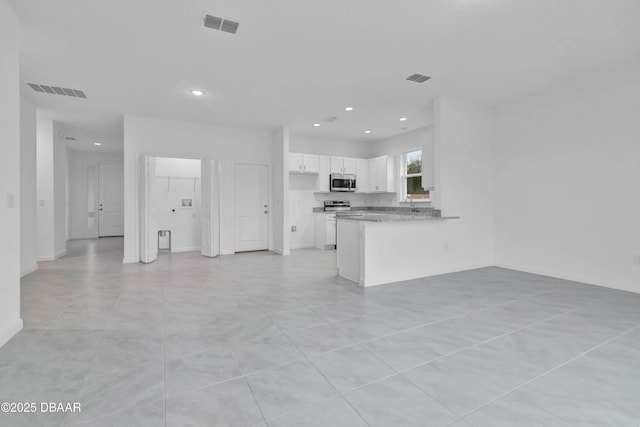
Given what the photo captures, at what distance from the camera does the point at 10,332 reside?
2.37 meters

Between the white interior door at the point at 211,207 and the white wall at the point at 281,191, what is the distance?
1.22m

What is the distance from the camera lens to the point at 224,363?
1985 millimetres

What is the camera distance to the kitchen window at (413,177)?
7.07 meters

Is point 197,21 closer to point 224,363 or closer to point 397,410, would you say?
point 224,363

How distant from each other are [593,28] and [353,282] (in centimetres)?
363

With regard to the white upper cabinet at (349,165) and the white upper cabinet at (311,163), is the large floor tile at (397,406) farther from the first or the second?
the white upper cabinet at (349,165)

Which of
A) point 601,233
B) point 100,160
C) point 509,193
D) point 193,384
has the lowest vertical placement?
point 193,384

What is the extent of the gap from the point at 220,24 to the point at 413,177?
5.46 m

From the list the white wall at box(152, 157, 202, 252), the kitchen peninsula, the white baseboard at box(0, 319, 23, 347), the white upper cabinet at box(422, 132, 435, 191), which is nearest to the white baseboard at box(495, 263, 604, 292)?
the kitchen peninsula

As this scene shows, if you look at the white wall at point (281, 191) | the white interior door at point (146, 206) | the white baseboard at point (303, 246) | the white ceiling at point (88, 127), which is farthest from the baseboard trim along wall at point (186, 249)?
the white ceiling at point (88, 127)

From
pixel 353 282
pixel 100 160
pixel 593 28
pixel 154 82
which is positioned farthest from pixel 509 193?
pixel 100 160

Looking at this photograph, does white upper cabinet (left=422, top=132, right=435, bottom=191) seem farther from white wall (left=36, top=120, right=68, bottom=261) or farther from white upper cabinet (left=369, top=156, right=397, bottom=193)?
white wall (left=36, top=120, right=68, bottom=261)

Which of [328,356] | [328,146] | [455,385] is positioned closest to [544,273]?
[455,385]

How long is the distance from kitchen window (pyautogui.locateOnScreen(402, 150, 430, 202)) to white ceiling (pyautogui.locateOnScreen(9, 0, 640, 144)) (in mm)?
2214
